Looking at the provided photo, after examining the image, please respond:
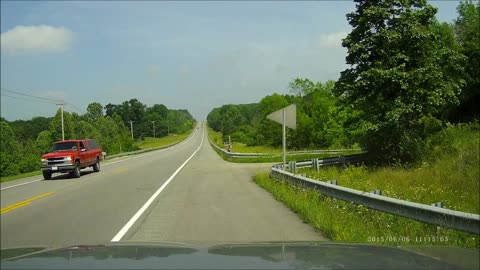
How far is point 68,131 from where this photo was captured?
61.0 metres

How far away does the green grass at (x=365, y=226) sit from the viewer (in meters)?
7.75

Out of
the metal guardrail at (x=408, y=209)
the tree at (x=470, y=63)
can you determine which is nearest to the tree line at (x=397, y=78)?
the tree at (x=470, y=63)

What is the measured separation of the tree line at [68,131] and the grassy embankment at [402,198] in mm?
35230

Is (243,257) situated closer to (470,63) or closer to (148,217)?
(148,217)

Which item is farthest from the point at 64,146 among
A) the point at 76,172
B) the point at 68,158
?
the point at 76,172

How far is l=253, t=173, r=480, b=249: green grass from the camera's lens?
7.75 meters

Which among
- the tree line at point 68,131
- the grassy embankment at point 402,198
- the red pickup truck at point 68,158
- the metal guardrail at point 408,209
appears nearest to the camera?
the metal guardrail at point 408,209

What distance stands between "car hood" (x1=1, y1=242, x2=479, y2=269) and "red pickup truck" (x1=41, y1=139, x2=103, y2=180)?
915 inches

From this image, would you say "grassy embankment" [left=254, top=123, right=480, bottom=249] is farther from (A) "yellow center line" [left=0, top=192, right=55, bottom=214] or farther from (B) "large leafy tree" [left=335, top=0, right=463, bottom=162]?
(A) "yellow center line" [left=0, top=192, right=55, bottom=214]

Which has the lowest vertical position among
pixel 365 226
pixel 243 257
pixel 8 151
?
pixel 8 151

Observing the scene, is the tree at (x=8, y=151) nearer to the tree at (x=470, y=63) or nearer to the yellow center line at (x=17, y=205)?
the yellow center line at (x=17, y=205)

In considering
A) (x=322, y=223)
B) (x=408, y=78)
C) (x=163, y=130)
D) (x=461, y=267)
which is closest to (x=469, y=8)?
(x=408, y=78)

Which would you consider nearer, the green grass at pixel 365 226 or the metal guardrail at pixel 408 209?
the metal guardrail at pixel 408 209

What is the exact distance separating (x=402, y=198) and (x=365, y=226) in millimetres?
2836
